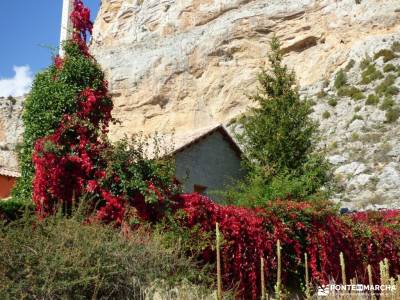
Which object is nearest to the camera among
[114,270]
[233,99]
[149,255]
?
[114,270]

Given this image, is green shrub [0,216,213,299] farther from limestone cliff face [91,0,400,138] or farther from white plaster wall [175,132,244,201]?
limestone cliff face [91,0,400,138]

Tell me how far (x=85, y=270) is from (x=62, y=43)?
845cm

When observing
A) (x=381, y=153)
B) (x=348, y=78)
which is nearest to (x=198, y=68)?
(x=348, y=78)

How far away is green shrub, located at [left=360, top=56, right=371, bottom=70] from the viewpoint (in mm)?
33438

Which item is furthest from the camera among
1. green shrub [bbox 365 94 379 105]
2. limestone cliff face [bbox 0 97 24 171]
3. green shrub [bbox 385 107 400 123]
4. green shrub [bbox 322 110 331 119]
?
limestone cliff face [bbox 0 97 24 171]

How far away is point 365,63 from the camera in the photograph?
110 feet

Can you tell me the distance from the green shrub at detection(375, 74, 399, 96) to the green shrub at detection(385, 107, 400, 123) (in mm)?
2155

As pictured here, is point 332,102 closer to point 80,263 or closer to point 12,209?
point 12,209

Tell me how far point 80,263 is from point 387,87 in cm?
2665

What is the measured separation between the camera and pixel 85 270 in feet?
20.5

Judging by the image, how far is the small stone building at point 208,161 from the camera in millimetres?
17203

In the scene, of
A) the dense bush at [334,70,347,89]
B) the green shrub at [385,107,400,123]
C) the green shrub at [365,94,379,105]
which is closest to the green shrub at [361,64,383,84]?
the dense bush at [334,70,347,89]

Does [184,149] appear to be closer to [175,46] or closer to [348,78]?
[348,78]

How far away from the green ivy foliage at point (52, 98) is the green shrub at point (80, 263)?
475cm
